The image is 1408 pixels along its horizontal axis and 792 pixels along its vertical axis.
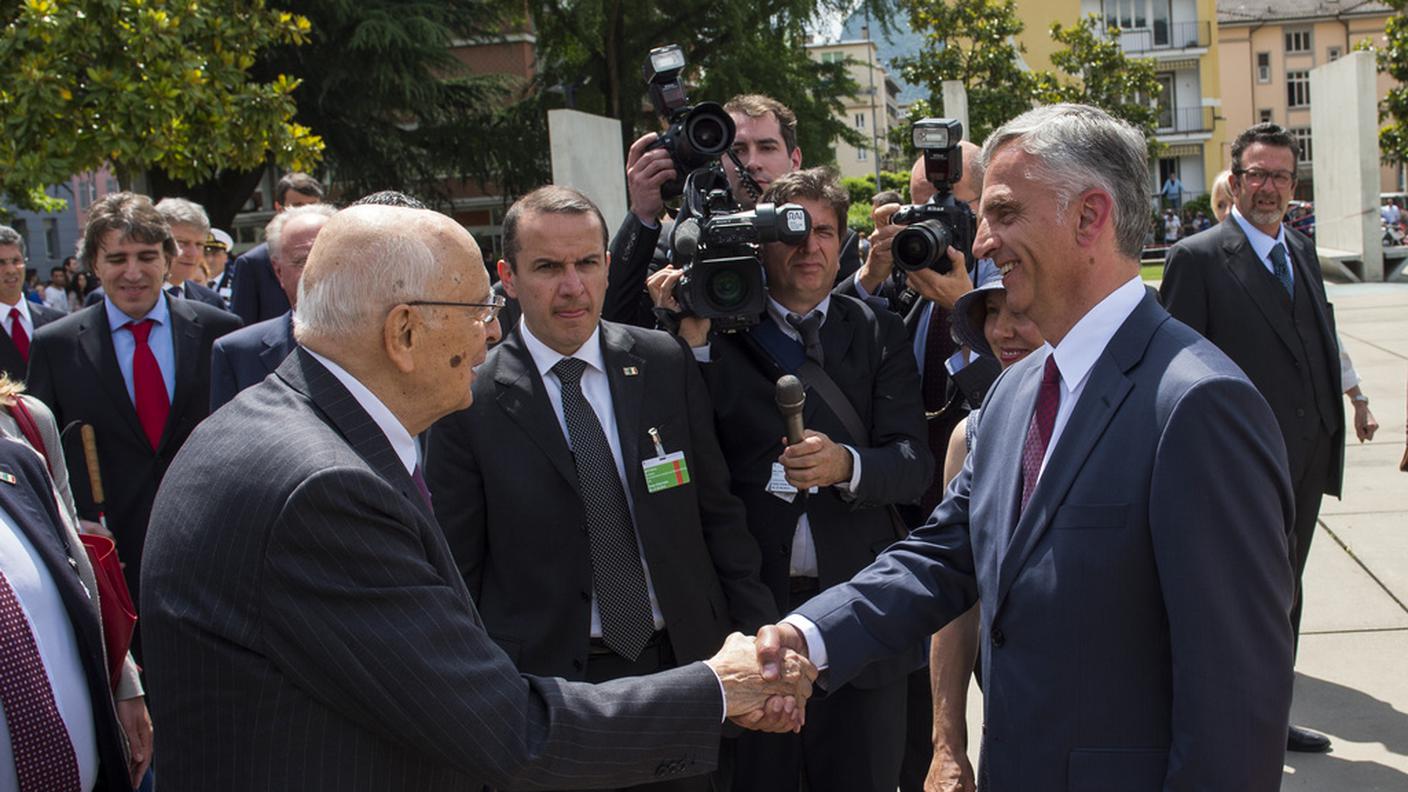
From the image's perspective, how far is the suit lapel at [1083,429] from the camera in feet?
7.62

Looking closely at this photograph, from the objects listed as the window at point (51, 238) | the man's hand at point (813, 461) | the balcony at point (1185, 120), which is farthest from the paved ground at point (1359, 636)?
the balcony at point (1185, 120)

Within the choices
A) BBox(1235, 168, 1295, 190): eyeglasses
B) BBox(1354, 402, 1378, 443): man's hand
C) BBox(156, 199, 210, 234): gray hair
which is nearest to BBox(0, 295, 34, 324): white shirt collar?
BBox(156, 199, 210, 234): gray hair

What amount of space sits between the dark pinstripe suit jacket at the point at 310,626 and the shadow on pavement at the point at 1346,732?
147 inches

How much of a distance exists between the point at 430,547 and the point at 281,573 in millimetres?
309

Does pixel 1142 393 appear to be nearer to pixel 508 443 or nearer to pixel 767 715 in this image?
pixel 767 715

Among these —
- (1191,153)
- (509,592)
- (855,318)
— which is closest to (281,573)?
(509,592)

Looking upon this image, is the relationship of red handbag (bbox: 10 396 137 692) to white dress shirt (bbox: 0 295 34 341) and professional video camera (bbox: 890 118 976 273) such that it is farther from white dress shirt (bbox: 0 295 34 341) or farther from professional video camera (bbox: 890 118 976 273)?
white dress shirt (bbox: 0 295 34 341)

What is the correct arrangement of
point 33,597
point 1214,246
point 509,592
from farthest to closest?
point 1214,246
point 509,592
point 33,597

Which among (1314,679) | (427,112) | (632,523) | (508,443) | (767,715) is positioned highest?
(427,112)

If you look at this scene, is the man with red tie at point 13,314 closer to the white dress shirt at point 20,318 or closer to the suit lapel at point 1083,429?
the white dress shirt at point 20,318

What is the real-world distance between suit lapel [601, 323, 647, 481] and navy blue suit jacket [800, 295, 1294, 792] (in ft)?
4.64

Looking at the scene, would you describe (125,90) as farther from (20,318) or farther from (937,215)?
(937,215)

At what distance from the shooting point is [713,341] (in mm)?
4199

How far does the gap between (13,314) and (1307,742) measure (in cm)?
747
